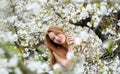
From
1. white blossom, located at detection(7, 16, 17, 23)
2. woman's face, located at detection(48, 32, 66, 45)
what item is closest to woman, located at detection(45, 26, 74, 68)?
woman's face, located at detection(48, 32, 66, 45)

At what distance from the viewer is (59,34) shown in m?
3.68

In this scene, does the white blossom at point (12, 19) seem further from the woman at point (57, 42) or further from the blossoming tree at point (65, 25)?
the woman at point (57, 42)

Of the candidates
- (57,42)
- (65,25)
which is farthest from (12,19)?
(57,42)

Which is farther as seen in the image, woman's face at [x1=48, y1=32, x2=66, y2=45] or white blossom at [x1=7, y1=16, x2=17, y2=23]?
white blossom at [x1=7, y1=16, x2=17, y2=23]

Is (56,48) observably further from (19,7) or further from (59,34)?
(19,7)

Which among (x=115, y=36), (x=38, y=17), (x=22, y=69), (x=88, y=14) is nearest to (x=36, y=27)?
(x=38, y=17)

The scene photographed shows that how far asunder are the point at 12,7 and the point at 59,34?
1.10m

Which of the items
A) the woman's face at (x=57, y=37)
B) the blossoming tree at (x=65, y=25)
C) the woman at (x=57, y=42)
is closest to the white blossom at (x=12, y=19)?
the blossoming tree at (x=65, y=25)

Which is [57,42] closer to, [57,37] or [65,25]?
[57,37]

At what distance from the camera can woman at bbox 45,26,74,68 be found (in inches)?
145

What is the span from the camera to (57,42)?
12.3 feet

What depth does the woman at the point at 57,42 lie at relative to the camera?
368cm

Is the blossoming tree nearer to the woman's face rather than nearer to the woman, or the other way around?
the woman

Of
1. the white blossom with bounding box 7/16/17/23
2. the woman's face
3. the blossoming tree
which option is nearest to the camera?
the woman's face
